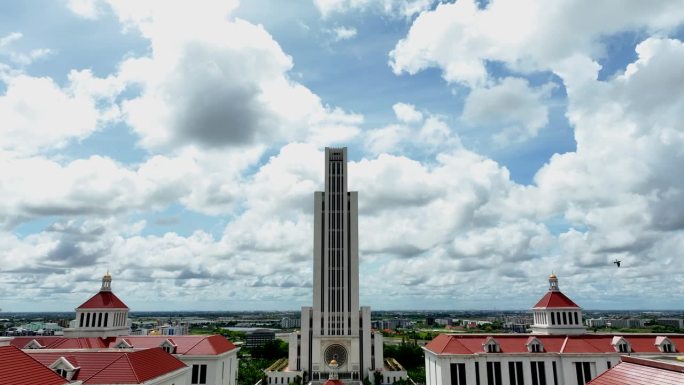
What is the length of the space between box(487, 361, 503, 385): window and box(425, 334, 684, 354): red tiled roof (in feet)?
5.84

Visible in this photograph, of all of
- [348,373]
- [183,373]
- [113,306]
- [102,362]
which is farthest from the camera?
[348,373]

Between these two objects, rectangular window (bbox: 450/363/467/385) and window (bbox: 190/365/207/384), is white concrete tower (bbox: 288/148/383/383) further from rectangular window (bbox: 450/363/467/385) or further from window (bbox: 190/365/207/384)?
rectangular window (bbox: 450/363/467/385)

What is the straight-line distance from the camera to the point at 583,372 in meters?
50.9

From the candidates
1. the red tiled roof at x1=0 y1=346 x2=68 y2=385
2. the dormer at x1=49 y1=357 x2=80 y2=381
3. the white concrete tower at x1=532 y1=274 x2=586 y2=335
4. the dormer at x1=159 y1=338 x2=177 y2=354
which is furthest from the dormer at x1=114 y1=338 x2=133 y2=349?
the white concrete tower at x1=532 y1=274 x2=586 y2=335

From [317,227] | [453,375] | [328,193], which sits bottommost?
[453,375]

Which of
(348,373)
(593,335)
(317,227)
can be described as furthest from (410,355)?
(593,335)

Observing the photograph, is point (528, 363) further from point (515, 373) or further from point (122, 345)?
point (122, 345)

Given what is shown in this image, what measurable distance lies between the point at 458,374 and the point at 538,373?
931 centimetres

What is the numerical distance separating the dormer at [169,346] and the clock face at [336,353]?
127ft

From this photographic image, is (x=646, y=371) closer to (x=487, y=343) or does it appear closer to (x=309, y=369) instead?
(x=487, y=343)

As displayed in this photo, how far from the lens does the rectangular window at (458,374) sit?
5028 centimetres

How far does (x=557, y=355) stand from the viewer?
5141 cm

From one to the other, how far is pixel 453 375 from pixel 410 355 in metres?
58.1

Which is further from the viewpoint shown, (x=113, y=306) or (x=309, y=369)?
(x=309, y=369)
